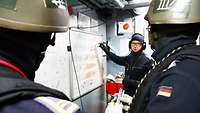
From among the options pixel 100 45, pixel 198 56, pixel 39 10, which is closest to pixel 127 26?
pixel 100 45

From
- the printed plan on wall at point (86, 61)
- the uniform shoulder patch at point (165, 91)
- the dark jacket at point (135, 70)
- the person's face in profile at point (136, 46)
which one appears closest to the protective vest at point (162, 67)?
the uniform shoulder patch at point (165, 91)

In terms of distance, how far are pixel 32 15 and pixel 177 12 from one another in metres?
0.87

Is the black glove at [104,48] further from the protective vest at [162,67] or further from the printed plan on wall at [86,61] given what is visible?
the protective vest at [162,67]

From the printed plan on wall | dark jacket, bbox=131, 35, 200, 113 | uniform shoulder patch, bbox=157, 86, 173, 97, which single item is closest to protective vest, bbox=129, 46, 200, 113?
dark jacket, bbox=131, 35, 200, 113

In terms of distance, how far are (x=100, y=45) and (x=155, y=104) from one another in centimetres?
267

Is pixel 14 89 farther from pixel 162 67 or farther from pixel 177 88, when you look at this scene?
pixel 162 67

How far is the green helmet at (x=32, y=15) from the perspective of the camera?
67cm

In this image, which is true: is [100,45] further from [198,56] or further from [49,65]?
[198,56]

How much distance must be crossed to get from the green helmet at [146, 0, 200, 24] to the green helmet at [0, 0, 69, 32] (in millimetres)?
676

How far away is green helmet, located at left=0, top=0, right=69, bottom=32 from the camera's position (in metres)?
0.67

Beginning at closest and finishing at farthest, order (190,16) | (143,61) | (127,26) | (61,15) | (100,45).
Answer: (61,15), (190,16), (143,61), (100,45), (127,26)

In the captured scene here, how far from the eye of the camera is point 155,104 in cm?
96

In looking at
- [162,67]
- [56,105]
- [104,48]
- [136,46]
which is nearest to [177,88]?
[162,67]

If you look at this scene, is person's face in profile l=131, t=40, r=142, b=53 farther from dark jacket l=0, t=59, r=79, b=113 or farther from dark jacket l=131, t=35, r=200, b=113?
dark jacket l=0, t=59, r=79, b=113
